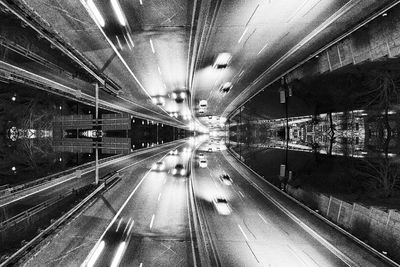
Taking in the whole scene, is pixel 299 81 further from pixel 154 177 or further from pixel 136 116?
pixel 136 116

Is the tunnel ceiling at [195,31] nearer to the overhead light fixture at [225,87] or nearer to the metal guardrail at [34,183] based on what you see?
the overhead light fixture at [225,87]

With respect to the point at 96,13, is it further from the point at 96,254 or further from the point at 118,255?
the point at 118,255

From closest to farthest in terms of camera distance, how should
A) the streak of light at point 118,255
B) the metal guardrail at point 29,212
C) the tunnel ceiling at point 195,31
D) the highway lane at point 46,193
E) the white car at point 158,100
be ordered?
1. the streak of light at point 118,255
2. the metal guardrail at point 29,212
3. the highway lane at point 46,193
4. the tunnel ceiling at point 195,31
5. the white car at point 158,100

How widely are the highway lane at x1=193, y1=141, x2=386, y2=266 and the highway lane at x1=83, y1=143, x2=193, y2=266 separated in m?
0.75

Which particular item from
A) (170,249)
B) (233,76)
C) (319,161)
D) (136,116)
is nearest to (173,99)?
(136,116)

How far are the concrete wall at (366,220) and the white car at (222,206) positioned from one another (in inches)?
98.0

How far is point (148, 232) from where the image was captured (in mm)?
6016

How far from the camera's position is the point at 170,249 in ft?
17.6

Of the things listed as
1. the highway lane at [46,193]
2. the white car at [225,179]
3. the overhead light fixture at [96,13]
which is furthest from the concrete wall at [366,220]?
the overhead light fixture at [96,13]

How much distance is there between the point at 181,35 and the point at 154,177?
614 cm

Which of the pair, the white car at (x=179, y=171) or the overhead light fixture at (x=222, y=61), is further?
the overhead light fixture at (x=222, y=61)

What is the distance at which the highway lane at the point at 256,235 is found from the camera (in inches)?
206

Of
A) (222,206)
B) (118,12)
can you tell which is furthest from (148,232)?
(118,12)

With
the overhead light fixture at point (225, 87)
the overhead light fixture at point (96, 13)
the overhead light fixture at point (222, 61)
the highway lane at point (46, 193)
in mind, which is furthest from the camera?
the overhead light fixture at point (225, 87)
